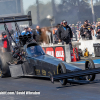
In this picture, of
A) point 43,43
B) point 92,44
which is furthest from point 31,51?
point 92,44

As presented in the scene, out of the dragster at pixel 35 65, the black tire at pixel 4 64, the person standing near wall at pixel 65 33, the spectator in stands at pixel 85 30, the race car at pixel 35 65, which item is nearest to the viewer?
the dragster at pixel 35 65

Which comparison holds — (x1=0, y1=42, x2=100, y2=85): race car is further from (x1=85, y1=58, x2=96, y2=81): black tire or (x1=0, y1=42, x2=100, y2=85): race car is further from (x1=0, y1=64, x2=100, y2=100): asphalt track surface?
(x1=0, y1=64, x2=100, y2=100): asphalt track surface

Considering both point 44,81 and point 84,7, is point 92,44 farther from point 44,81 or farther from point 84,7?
point 84,7

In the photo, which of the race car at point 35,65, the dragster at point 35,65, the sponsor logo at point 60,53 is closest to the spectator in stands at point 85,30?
the sponsor logo at point 60,53

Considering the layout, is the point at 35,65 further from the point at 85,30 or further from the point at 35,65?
the point at 85,30

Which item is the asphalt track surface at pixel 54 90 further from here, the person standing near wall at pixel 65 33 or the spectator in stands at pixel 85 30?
the spectator in stands at pixel 85 30

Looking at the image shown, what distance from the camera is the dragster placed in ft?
26.9

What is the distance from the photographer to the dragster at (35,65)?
26.9ft

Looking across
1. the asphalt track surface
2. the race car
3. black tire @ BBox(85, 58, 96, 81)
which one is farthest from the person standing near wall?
black tire @ BBox(85, 58, 96, 81)

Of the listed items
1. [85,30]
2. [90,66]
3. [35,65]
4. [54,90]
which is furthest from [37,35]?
[54,90]

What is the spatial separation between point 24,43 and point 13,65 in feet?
3.40

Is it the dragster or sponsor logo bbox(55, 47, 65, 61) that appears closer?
the dragster

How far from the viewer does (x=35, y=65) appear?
9.78m

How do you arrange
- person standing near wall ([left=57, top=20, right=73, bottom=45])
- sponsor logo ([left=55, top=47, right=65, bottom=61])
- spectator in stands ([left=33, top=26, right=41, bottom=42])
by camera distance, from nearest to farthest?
person standing near wall ([left=57, top=20, right=73, bottom=45]) < sponsor logo ([left=55, top=47, right=65, bottom=61]) < spectator in stands ([left=33, top=26, right=41, bottom=42])
